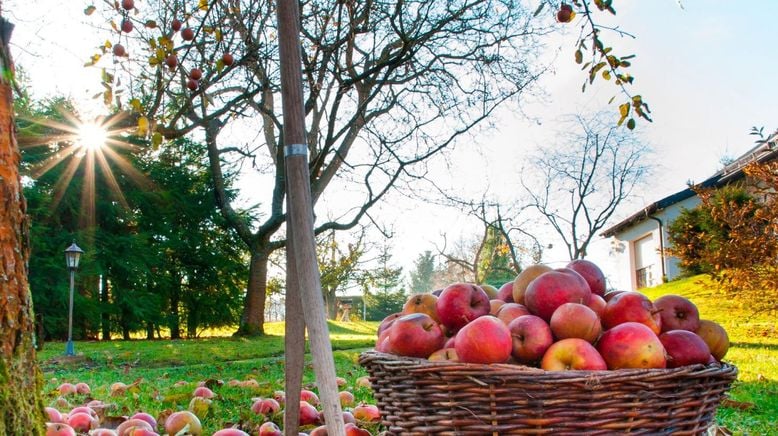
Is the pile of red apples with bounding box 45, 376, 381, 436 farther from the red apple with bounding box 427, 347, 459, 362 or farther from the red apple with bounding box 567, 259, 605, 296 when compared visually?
the red apple with bounding box 567, 259, 605, 296

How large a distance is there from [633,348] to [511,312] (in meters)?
0.38

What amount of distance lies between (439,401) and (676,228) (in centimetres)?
1750

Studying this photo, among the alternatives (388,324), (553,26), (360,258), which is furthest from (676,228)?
(388,324)

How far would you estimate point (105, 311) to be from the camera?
15.7 meters

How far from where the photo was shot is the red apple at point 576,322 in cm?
172

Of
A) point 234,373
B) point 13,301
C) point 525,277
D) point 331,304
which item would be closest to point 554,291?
point 525,277

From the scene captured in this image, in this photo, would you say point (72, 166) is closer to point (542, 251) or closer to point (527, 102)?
point (527, 102)

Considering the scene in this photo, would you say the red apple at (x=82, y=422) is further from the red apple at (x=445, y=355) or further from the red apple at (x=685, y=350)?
Result: the red apple at (x=685, y=350)

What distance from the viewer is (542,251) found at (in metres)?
22.1

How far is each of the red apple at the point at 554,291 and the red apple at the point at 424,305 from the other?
1.11 ft

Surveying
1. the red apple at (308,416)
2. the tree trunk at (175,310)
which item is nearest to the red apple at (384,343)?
the red apple at (308,416)

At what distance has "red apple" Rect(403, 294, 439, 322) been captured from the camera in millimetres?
2104

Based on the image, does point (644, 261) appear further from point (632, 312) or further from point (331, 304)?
point (632, 312)

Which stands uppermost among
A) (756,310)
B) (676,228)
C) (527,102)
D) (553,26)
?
(553,26)
